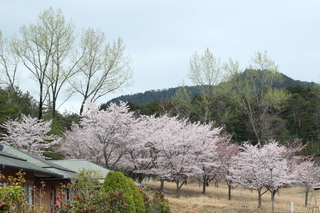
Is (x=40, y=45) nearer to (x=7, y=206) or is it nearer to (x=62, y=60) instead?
(x=62, y=60)

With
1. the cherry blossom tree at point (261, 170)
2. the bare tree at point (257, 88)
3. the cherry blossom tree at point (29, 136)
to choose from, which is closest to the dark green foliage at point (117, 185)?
the cherry blossom tree at point (29, 136)

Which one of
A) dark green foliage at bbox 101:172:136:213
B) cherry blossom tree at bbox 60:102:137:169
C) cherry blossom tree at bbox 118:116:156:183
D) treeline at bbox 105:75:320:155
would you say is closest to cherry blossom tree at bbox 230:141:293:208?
cherry blossom tree at bbox 118:116:156:183

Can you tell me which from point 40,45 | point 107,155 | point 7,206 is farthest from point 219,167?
point 7,206

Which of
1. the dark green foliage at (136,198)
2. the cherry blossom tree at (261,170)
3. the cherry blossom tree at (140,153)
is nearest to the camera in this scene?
the dark green foliage at (136,198)

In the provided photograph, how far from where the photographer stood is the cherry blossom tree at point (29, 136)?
28.6 m

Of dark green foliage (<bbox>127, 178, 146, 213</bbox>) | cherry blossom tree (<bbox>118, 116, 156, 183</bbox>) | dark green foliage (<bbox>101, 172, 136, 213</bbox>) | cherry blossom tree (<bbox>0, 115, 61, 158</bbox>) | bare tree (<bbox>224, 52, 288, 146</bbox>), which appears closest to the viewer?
dark green foliage (<bbox>101, 172, 136, 213</bbox>)

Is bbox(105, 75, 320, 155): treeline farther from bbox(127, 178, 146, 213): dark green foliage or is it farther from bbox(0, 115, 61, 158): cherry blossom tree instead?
bbox(127, 178, 146, 213): dark green foliage

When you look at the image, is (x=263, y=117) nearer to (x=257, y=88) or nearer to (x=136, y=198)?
(x=257, y=88)

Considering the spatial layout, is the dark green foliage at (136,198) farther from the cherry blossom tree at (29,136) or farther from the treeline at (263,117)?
the treeline at (263,117)

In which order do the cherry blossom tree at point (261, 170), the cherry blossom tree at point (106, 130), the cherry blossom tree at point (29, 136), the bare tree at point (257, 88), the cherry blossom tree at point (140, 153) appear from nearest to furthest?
the cherry blossom tree at point (106, 130) < the cherry blossom tree at point (140, 153) < the cherry blossom tree at point (261, 170) < the cherry blossom tree at point (29, 136) < the bare tree at point (257, 88)

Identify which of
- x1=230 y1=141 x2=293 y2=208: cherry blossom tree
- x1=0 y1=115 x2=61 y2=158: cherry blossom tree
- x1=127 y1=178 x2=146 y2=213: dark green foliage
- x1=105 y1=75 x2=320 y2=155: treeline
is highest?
x1=105 y1=75 x2=320 y2=155: treeline

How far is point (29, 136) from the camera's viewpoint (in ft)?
96.1

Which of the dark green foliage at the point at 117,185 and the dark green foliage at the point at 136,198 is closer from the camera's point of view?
the dark green foliage at the point at 117,185

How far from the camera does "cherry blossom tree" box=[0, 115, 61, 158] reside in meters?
28.6
